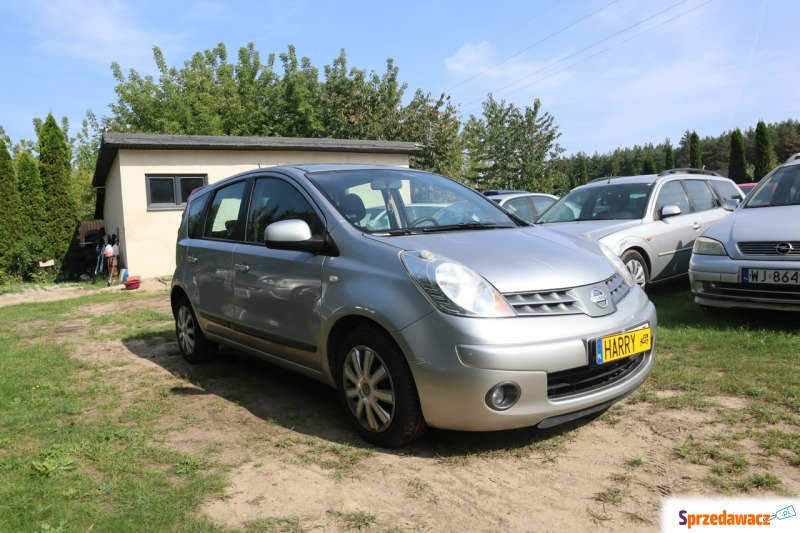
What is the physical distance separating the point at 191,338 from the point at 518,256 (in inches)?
141

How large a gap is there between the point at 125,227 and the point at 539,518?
42.9 feet

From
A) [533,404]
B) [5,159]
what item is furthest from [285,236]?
[5,159]

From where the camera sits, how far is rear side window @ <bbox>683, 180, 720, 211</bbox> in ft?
26.6

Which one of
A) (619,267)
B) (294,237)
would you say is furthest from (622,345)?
(294,237)

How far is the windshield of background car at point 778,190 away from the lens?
241 inches

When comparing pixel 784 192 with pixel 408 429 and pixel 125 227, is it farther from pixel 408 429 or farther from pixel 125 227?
pixel 125 227

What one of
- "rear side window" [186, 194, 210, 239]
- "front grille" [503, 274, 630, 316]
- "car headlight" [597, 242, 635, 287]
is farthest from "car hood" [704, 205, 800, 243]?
"rear side window" [186, 194, 210, 239]

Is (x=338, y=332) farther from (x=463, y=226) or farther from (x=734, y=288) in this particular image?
(x=734, y=288)

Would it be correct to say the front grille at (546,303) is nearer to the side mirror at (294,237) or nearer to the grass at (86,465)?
the side mirror at (294,237)

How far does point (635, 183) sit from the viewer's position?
7.82m

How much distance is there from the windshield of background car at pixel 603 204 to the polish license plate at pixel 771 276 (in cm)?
210

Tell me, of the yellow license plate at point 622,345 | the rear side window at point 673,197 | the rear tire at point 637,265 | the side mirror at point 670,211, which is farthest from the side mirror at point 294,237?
the rear side window at point 673,197

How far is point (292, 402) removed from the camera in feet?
14.2

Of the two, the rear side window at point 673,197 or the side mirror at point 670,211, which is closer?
the side mirror at point 670,211
